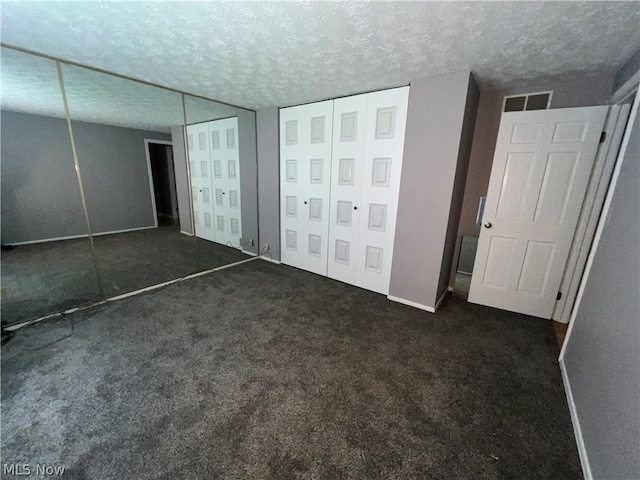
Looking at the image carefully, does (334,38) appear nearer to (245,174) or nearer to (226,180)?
(245,174)

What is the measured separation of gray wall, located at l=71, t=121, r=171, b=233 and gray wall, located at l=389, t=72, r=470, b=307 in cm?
356

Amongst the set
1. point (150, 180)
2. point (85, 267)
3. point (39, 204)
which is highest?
point (150, 180)

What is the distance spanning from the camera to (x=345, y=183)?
291 cm

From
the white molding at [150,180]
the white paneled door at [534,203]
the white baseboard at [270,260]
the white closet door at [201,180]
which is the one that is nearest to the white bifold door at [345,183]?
the white baseboard at [270,260]

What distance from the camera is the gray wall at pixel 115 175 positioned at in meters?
3.11

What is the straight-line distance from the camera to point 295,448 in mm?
1201

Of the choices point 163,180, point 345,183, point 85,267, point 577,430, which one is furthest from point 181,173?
point 577,430

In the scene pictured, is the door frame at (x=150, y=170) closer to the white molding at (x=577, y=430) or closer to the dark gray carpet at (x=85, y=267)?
the dark gray carpet at (x=85, y=267)

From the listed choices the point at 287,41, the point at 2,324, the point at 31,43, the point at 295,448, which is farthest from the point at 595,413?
the point at 31,43

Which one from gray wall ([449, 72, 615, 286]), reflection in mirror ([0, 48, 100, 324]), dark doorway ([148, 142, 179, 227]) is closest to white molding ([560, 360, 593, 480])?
gray wall ([449, 72, 615, 286])

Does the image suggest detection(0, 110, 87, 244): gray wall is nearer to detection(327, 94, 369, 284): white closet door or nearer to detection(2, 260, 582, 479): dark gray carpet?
detection(2, 260, 582, 479): dark gray carpet

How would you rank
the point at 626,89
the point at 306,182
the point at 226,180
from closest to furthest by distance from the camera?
the point at 626,89
the point at 306,182
the point at 226,180

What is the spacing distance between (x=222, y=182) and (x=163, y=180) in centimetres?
126

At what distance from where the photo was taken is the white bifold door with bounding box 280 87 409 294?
101 inches
